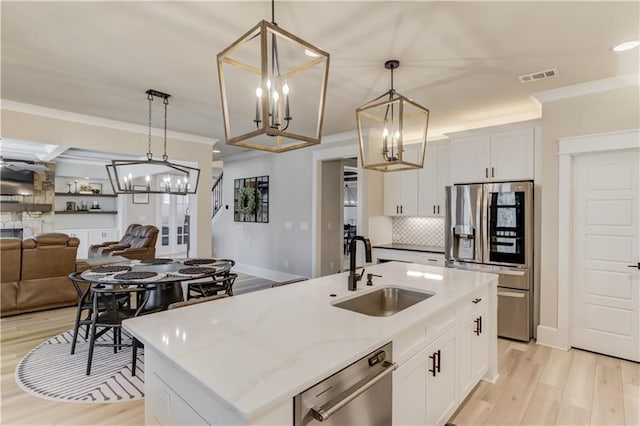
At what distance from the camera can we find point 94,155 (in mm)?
7730

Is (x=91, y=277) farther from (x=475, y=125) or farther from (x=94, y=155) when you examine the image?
(x=94, y=155)

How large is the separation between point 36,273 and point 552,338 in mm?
6419

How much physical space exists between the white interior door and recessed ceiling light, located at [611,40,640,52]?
1.09 m

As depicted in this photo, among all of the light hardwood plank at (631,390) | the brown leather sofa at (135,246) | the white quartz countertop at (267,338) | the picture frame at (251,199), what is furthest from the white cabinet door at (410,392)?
the brown leather sofa at (135,246)

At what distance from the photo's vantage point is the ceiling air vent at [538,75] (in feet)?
9.94

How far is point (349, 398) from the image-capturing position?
1.23 m

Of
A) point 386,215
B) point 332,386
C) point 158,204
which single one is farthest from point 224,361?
point 158,204

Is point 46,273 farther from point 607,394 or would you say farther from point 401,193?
point 607,394

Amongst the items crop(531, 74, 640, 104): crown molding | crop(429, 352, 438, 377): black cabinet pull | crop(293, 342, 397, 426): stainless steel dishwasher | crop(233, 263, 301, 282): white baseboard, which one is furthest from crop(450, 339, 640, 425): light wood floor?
crop(233, 263, 301, 282): white baseboard

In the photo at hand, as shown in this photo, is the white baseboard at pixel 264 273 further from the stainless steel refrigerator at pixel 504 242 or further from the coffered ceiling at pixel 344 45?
the coffered ceiling at pixel 344 45

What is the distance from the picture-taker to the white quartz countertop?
41.2 inches

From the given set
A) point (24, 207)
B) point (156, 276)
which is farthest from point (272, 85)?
point (24, 207)

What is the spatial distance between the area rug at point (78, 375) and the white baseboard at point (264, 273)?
340 centimetres

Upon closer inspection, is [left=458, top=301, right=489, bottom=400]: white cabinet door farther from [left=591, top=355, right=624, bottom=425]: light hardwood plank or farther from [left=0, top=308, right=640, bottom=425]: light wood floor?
[left=591, top=355, right=624, bottom=425]: light hardwood plank
